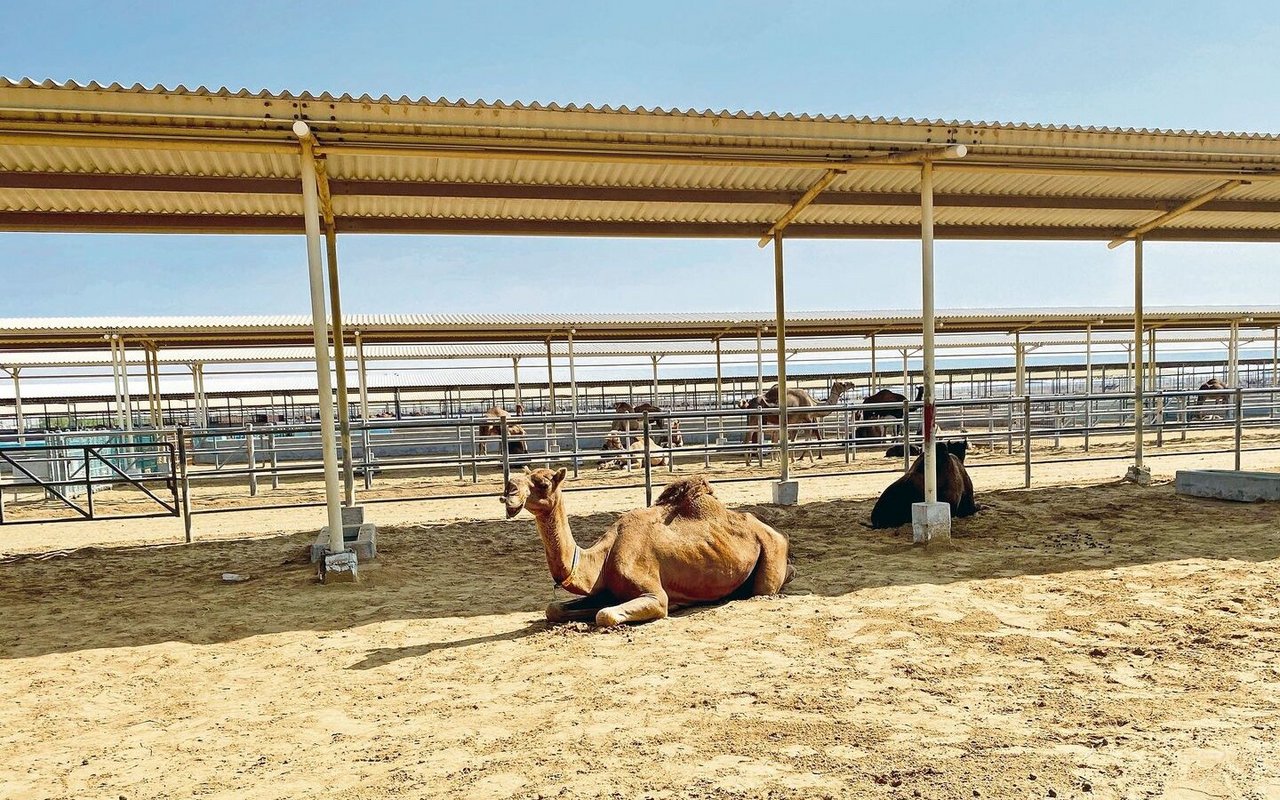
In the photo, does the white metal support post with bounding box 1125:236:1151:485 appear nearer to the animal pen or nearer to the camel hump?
the animal pen

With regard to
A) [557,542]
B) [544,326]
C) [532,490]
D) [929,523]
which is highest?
[544,326]

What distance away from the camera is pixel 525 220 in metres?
7.83

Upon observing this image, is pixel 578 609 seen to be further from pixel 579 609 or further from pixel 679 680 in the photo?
pixel 679 680

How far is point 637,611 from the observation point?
4.12m

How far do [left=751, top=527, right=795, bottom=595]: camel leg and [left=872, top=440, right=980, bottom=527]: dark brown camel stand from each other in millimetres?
2383

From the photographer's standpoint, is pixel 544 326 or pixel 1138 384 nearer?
pixel 1138 384

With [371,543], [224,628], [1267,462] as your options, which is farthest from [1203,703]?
[1267,462]

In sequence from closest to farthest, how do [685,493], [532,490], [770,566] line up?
[532,490]
[770,566]
[685,493]

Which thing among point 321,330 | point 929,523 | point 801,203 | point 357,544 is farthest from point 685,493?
point 801,203

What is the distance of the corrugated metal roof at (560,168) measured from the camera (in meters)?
4.98

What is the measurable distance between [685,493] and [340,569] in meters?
2.85

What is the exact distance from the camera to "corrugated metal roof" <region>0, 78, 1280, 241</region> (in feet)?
16.3

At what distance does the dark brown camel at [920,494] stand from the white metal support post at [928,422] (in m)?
0.60

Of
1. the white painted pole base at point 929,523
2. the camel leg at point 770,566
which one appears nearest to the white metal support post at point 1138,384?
the white painted pole base at point 929,523
